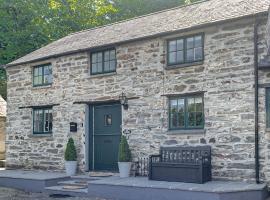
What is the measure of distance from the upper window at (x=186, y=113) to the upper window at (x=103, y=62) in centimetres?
283

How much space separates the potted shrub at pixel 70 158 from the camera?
48.9ft

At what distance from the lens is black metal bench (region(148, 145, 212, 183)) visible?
1138 centimetres

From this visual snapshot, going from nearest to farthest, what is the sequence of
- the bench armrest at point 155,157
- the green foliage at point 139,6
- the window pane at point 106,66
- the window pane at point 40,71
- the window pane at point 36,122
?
the bench armrest at point 155,157 < the window pane at point 106,66 < the window pane at point 36,122 < the window pane at point 40,71 < the green foliage at point 139,6

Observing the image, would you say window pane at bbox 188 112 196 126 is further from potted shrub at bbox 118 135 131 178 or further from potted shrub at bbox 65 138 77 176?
potted shrub at bbox 65 138 77 176

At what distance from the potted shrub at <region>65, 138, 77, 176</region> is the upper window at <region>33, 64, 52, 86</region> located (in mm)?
2992

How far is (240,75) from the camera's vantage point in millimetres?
11648

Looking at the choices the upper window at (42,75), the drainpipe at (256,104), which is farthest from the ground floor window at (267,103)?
the upper window at (42,75)

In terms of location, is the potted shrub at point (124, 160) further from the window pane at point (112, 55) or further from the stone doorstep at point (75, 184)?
the window pane at point (112, 55)

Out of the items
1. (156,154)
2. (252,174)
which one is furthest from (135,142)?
(252,174)

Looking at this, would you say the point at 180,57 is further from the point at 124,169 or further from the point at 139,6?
the point at 139,6

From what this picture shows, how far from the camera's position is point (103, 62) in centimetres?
1510

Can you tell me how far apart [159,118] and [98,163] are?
3208 millimetres

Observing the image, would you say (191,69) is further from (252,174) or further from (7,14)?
(7,14)

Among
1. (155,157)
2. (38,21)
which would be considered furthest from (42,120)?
(38,21)
